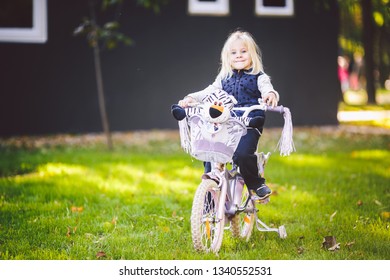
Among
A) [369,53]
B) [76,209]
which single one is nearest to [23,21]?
[76,209]

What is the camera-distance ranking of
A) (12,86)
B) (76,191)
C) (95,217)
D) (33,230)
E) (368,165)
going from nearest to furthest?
(33,230)
(95,217)
(76,191)
(368,165)
(12,86)

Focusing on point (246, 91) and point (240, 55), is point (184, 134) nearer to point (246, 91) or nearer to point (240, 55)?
point (246, 91)

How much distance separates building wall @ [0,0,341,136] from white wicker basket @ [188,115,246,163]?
4.88 metres

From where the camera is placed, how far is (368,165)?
5.53 meters

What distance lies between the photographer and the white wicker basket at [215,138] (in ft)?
9.12

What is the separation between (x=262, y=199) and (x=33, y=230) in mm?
1511

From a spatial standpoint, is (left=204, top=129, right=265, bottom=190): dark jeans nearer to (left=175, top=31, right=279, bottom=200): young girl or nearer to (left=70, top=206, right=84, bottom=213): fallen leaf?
Answer: (left=175, top=31, right=279, bottom=200): young girl

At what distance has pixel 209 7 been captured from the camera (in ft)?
25.5

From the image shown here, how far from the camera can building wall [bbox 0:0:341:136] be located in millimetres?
7688

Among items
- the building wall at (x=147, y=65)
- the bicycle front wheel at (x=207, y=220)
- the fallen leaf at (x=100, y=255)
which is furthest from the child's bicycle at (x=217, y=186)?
the building wall at (x=147, y=65)

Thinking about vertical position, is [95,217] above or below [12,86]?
below
